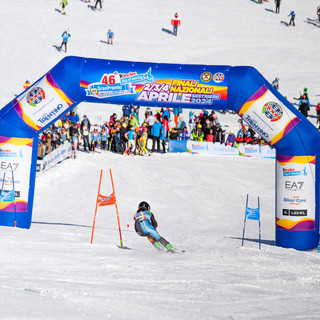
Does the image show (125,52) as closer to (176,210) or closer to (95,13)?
(95,13)

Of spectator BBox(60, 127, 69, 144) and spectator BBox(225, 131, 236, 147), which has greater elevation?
spectator BBox(225, 131, 236, 147)

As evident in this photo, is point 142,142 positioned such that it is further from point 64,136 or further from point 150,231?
point 150,231

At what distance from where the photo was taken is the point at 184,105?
1345 cm

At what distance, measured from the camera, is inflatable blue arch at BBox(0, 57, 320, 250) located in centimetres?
1303

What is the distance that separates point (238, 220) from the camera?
1667cm

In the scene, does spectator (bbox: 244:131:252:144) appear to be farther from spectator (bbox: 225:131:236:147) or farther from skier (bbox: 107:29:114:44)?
skier (bbox: 107:29:114:44)

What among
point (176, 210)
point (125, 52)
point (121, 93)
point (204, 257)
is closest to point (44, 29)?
point (125, 52)

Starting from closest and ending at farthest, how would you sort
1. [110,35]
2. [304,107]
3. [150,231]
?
[150,231], [304,107], [110,35]

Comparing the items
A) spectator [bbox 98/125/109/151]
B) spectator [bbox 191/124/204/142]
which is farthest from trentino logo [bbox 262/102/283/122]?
spectator [bbox 191/124/204/142]

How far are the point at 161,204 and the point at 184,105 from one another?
5.00m

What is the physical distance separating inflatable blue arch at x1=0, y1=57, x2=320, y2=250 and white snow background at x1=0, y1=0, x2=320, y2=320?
0.75 m

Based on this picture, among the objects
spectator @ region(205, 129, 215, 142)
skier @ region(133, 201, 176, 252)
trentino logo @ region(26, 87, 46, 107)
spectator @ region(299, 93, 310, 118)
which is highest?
spectator @ region(299, 93, 310, 118)

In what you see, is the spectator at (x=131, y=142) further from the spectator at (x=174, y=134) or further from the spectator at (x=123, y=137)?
the spectator at (x=174, y=134)

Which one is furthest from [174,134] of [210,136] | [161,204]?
[161,204]
